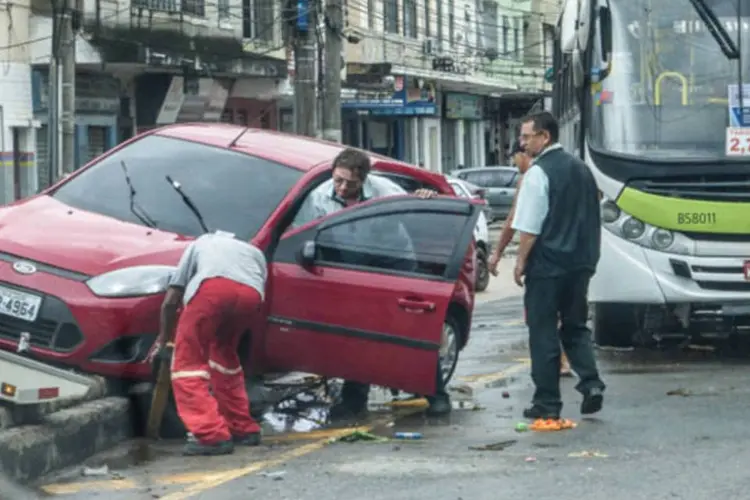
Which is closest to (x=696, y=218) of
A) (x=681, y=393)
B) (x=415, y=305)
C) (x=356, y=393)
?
(x=681, y=393)

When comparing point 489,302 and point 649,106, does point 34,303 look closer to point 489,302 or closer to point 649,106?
point 649,106

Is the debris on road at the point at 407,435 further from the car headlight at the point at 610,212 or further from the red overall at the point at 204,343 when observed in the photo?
the car headlight at the point at 610,212

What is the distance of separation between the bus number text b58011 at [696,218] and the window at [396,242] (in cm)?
282

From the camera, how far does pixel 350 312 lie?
9719 mm

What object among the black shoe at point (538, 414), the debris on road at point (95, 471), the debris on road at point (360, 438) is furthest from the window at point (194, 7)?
the debris on road at point (95, 471)

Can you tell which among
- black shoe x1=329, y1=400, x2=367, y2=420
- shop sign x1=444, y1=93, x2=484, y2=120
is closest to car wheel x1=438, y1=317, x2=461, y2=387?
black shoe x1=329, y1=400, x2=367, y2=420

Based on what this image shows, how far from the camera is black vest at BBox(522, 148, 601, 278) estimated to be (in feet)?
31.4

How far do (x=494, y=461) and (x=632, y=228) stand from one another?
4.69 m

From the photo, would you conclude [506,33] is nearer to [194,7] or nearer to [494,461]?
[194,7]

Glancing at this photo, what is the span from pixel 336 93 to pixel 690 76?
44.5 ft

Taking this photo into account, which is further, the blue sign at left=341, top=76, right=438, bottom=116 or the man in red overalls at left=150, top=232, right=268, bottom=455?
the blue sign at left=341, top=76, right=438, bottom=116

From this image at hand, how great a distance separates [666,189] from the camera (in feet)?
41.1

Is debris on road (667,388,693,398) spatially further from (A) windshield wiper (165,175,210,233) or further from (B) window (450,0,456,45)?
(B) window (450,0,456,45)

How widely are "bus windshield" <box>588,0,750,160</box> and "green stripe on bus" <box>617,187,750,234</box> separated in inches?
15.6
